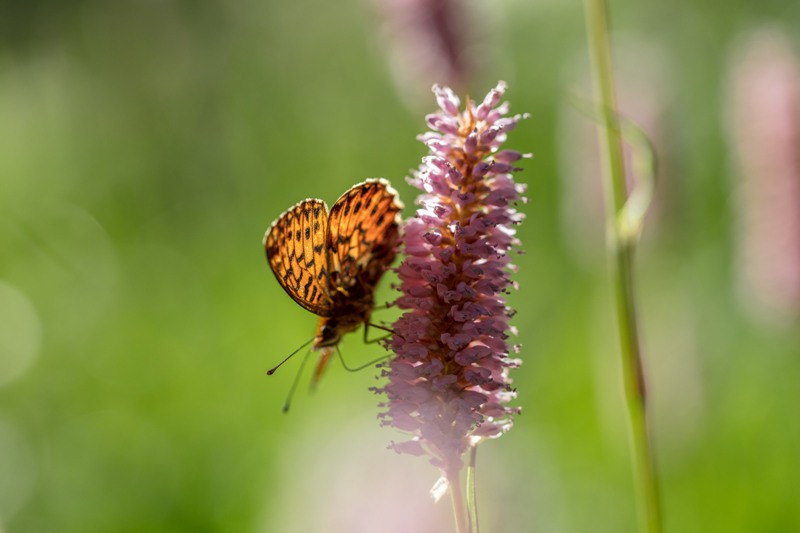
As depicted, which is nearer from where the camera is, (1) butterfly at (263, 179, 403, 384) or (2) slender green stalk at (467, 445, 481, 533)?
(2) slender green stalk at (467, 445, 481, 533)

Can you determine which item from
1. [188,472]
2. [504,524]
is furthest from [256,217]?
[504,524]

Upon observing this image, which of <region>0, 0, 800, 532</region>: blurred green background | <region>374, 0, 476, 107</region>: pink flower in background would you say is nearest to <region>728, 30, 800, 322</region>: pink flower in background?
<region>0, 0, 800, 532</region>: blurred green background

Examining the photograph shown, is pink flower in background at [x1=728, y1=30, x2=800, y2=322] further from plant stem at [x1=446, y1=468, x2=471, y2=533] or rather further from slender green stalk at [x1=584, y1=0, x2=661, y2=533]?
plant stem at [x1=446, y1=468, x2=471, y2=533]

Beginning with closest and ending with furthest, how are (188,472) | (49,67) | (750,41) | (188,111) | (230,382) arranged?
(750,41), (188,472), (230,382), (188,111), (49,67)

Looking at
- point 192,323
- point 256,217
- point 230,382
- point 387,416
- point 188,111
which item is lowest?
point 387,416

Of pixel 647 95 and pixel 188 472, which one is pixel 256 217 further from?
pixel 647 95

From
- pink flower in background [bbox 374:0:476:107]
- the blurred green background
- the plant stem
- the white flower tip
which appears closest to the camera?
the plant stem

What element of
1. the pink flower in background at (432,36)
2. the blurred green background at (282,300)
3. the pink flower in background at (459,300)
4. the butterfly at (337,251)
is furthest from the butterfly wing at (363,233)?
the pink flower in background at (432,36)

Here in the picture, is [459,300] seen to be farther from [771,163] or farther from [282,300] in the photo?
[282,300]
